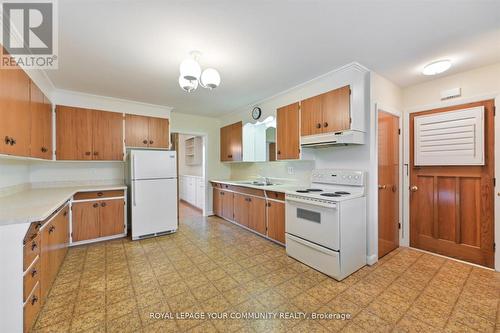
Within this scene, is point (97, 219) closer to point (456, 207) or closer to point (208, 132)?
point (208, 132)

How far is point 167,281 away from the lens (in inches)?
88.0

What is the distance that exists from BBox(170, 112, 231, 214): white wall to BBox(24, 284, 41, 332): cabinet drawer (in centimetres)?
339

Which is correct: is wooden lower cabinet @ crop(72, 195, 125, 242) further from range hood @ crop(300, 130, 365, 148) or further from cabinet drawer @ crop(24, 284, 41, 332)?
range hood @ crop(300, 130, 365, 148)

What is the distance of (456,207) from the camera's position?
8.86ft

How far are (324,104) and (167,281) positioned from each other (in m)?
2.84

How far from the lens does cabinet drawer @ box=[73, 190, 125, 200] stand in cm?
318

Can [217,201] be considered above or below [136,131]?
below

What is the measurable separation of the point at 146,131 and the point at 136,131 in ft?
0.56

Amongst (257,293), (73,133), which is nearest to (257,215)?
(257,293)

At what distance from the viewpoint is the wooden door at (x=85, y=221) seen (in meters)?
3.15

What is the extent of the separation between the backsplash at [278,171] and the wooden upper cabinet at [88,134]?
250cm

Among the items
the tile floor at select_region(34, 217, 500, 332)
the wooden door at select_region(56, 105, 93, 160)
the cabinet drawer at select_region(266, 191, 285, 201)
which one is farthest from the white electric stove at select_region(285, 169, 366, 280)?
the wooden door at select_region(56, 105, 93, 160)

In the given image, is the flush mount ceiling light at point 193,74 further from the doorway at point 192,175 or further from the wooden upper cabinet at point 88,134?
the doorway at point 192,175

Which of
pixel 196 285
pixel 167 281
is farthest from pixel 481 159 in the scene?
pixel 167 281
